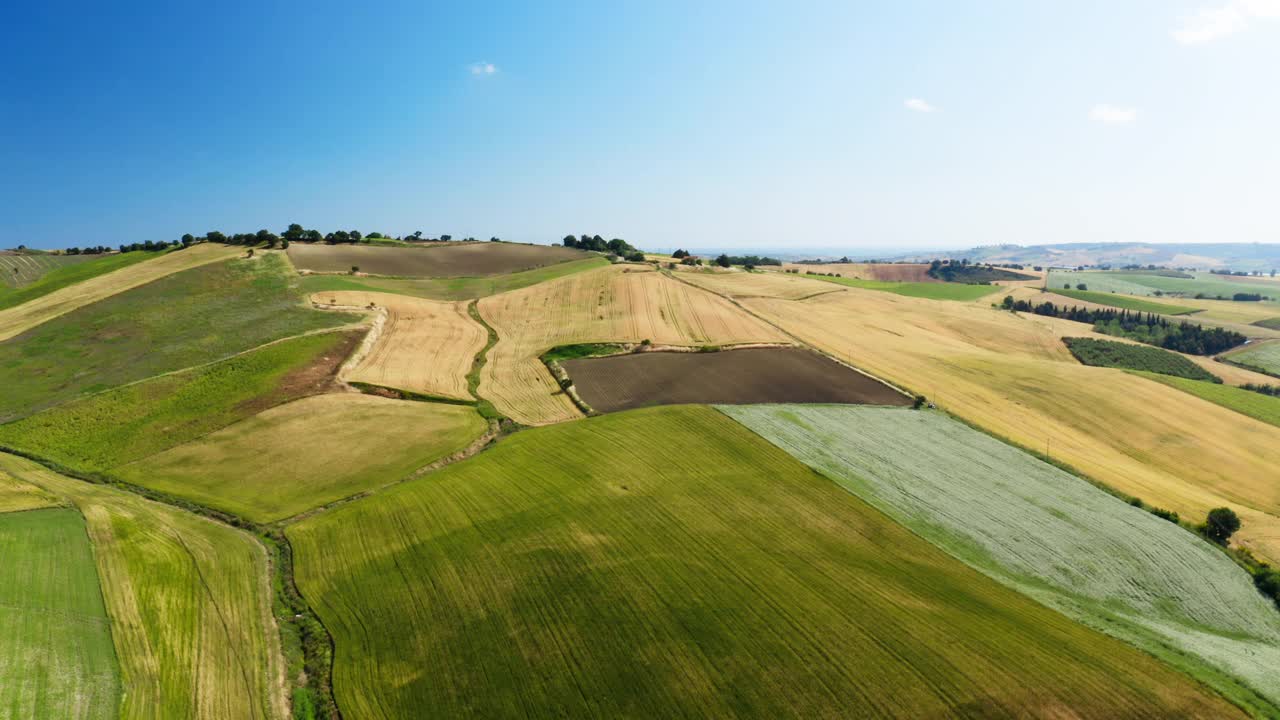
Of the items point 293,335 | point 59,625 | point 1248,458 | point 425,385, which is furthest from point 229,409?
point 1248,458

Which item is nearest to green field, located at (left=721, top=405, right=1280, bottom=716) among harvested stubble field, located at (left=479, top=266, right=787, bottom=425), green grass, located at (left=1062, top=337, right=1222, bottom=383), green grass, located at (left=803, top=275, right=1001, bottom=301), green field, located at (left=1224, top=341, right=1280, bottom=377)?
harvested stubble field, located at (left=479, top=266, right=787, bottom=425)

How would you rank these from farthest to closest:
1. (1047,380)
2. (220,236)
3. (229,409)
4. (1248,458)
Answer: (220,236) → (1047,380) → (1248,458) → (229,409)

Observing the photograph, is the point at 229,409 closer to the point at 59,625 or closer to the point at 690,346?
the point at 59,625

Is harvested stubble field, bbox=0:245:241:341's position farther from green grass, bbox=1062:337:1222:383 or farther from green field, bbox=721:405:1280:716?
green grass, bbox=1062:337:1222:383

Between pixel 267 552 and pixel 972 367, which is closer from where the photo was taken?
pixel 267 552

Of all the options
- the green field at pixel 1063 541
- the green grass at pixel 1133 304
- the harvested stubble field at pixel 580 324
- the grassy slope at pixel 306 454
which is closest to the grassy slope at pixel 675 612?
the green field at pixel 1063 541
